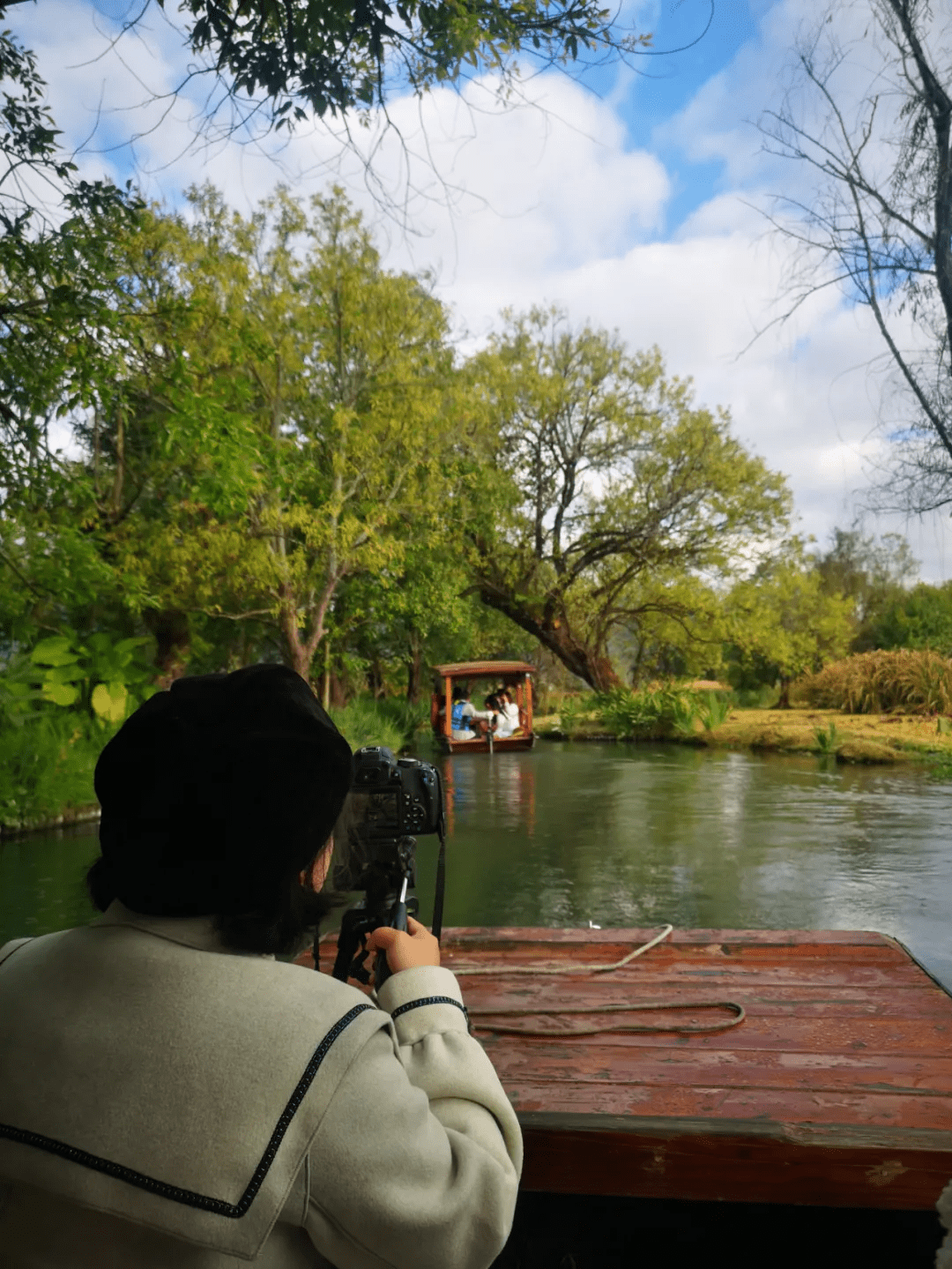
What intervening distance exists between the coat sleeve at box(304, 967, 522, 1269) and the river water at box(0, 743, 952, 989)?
2.20 m

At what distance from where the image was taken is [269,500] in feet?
32.7

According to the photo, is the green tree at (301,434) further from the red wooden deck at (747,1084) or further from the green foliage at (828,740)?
the red wooden deck at (747,1084)

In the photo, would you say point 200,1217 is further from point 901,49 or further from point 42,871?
point 901,49

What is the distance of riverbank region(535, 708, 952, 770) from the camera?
10391mm

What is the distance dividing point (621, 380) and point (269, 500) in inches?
301

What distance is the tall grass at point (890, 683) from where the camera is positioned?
12.3m

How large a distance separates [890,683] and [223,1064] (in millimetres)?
13609

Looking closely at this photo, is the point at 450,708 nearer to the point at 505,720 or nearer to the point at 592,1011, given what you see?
the point at 505,720

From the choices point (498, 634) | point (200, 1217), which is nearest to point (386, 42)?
point (200, 1217)

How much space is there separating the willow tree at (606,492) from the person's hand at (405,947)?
1430 cm

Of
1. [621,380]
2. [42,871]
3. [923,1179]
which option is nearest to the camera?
[923,1179]

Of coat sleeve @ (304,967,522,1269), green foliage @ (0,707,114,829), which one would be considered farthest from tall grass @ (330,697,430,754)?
coat sleeve @ (304,967,522,1269)

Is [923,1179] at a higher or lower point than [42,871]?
higher

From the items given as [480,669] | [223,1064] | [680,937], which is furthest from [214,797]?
[480,669]
